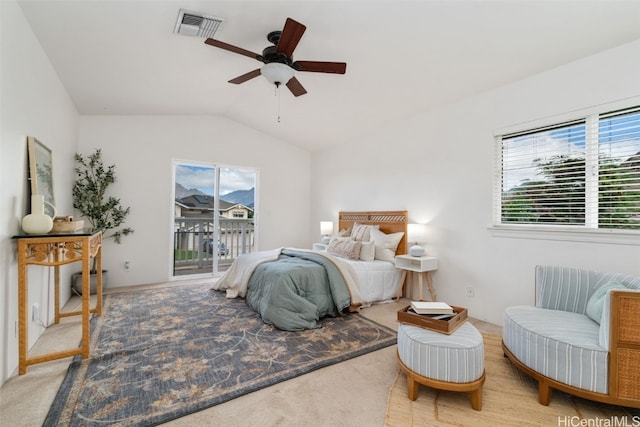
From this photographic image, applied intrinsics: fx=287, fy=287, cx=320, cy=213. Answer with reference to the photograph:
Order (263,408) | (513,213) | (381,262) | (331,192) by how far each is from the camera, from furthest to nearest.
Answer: (331,192)
(381,262)
(513,213)
(263,408)

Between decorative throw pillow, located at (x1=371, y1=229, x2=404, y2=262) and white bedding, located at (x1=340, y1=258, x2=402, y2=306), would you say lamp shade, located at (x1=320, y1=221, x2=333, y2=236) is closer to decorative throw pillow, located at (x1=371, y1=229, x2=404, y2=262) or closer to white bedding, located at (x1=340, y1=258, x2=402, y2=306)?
decorative throw pillow, located at (x1=371, y1=229, x2=404, y2=262)

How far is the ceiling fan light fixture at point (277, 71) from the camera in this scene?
8.37 feet

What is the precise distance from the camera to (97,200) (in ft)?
14.3

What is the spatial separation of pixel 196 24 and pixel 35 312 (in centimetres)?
293

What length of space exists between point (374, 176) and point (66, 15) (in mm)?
4070

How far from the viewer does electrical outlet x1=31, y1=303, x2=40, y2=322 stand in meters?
2.51

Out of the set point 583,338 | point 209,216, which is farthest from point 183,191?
point 583,338

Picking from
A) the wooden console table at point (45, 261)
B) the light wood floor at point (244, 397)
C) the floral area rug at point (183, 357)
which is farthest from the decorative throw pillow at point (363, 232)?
the wooden console table at point (45, 261)

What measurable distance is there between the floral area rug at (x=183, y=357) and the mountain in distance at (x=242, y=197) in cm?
257

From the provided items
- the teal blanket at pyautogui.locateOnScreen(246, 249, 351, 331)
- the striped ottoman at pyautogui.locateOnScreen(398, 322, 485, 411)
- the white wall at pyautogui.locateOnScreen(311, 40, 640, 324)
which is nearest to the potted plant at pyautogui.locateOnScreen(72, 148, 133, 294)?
the teal blanket at pyautogui.locateOnScreen(246, 249, 351, 331)

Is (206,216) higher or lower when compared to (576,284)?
higher

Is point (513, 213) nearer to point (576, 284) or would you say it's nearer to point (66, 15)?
point (576, 284)

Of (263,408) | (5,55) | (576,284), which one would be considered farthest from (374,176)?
(5,55)

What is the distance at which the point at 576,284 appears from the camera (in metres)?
2.23
